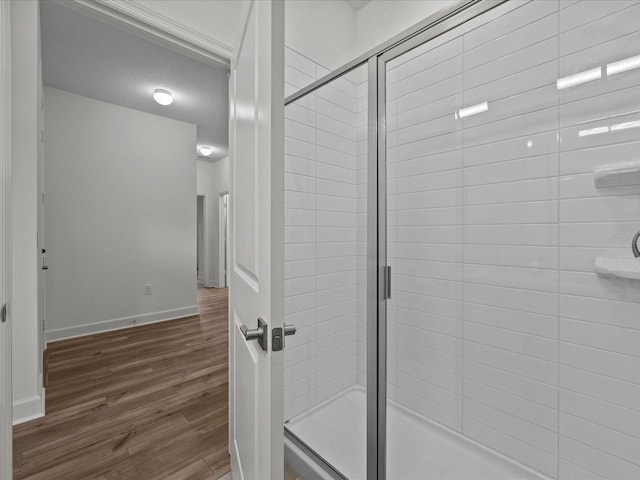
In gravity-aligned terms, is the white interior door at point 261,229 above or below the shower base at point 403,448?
above

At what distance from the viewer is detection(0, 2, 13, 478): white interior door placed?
0.92m

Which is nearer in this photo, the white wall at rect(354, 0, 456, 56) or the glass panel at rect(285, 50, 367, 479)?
the glass panel at rect(285, 50, 367, 479)

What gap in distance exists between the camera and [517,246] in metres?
1.42

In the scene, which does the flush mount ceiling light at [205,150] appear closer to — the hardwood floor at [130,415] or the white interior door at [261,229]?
the hardwood floor at [130,415]

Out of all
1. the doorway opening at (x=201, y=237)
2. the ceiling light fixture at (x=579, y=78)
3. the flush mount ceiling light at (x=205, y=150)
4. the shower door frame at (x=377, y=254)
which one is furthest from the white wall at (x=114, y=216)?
the ceiling light fixture at (x=579, y=78)

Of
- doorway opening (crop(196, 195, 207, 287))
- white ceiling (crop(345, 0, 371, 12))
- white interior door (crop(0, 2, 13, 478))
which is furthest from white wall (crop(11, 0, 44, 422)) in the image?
doorway opening (crop(196, 195, 207, 287))

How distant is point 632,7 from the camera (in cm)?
111

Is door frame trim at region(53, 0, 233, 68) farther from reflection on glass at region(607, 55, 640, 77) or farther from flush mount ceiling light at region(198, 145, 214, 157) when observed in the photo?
flush mount ceiling light at region(198, 145, 214, 157)

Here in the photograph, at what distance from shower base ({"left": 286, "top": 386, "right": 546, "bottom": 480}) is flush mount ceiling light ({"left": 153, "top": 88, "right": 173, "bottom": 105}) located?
3.34 meters

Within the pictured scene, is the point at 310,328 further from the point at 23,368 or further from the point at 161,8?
the point at 161,8

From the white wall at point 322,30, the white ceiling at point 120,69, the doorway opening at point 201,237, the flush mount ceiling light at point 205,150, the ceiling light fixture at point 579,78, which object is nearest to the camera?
the ceiling light fixture at point 579,78

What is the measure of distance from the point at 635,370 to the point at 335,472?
122 centimetres

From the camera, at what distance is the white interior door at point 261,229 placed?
71 cm

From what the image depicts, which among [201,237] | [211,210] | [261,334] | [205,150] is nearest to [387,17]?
[261,334]
